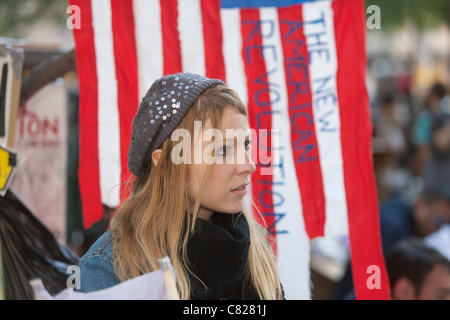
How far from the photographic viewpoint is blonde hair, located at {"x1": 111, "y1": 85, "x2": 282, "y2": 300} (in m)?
1.91

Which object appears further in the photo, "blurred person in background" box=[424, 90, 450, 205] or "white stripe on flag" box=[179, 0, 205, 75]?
"blurred person in background" box=[424, 90, 450, 205]

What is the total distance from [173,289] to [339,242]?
16.9 ft

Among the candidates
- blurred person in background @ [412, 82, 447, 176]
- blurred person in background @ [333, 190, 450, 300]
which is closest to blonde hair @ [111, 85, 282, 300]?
blurred person in background @ [333, 190, 450, 300]

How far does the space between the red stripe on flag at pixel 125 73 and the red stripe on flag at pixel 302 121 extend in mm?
674

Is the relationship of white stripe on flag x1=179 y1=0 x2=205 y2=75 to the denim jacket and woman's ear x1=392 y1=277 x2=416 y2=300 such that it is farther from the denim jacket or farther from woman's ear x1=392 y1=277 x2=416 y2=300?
woman's ear x1=392 y1=277 x2=416 y2=300

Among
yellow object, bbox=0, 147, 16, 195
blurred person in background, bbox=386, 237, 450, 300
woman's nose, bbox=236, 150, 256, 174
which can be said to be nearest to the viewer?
woman's nose, bbox=236, 150, 256, 174

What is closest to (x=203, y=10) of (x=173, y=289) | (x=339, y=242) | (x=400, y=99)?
(x=173, y=289)

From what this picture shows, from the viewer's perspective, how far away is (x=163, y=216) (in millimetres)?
1986

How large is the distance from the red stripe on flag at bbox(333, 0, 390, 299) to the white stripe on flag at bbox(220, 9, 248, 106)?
0.44 metres

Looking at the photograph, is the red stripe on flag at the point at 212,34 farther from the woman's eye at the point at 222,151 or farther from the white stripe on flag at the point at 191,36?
the woman's eye at the point at 222,151

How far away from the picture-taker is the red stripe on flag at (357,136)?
301 cm

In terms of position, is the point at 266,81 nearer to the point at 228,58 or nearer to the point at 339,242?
the point at 228,58

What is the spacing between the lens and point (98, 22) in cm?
280

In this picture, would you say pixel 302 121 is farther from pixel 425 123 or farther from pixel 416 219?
pixel 425 123
